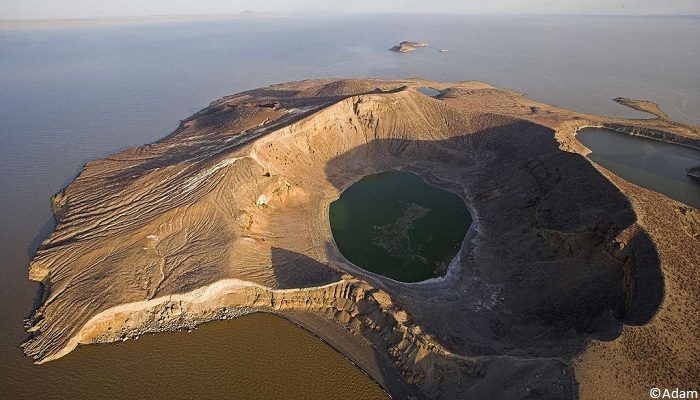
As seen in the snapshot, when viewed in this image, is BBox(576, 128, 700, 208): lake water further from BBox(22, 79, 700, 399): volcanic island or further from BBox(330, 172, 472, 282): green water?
BBox(330, 172, 472, 282): green water

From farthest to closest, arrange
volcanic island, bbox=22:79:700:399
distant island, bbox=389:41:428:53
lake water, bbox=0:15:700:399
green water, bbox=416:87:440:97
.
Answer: distant island, bbox=389:41:428:53 → green water, bbox=416:87:440:97 → lake water, bbox=0:15:700:399 → volcanic island, bbox=22:79:700:399

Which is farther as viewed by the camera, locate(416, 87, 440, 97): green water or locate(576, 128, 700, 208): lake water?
locate(416, 87, 440, 97): green water

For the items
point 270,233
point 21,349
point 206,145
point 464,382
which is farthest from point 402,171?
point 21,349

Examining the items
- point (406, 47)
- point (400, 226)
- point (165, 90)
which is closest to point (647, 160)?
point (400, 226)

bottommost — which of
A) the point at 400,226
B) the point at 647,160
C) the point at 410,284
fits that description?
the point at 410,284

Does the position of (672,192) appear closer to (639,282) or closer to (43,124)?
(639,282)

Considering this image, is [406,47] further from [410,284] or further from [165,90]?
[410,284]

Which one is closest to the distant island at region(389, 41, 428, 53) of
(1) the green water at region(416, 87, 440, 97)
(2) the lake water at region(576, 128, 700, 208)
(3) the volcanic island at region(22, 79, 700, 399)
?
(1) the green water at region(416, 87, 440, 97)
